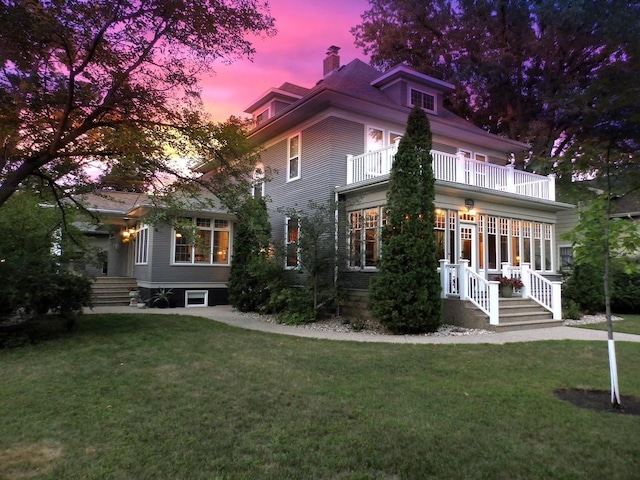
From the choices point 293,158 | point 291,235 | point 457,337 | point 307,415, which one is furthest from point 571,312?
point 307,415

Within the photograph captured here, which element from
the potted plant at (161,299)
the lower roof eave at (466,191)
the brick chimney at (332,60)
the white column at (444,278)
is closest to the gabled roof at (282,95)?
the brick chimney at (332,60)

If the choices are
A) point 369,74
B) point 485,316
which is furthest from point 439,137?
point 485,316

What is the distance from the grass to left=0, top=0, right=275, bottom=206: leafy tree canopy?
399 centimetres

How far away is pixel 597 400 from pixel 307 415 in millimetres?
3350

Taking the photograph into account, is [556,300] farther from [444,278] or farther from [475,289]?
[444,278]

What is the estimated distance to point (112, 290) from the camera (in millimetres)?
16656

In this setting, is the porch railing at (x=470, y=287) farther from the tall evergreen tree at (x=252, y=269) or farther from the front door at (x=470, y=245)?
the tall evergreen tree at (x=252, y=269)

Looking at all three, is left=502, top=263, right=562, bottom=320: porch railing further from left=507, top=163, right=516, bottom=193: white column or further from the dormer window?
the dormer window

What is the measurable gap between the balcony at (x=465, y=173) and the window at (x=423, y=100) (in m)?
3.50

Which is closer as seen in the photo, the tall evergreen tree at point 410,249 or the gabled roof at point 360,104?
the tall evergreen tree at point 410,249

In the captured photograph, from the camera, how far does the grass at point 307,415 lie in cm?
319

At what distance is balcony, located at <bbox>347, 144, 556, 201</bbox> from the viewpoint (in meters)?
12.6

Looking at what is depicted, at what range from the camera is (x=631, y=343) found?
340 inches

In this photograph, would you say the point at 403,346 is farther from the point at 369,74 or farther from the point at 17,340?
the point at 369,74
